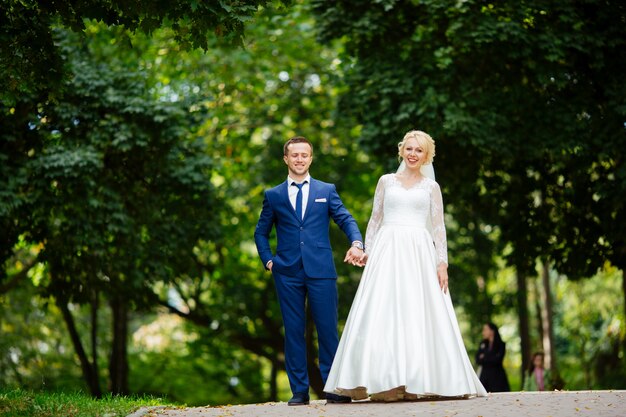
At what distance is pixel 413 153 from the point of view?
878 cm

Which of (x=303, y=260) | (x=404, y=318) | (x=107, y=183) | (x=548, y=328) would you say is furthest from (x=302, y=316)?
(x=548, y=328)

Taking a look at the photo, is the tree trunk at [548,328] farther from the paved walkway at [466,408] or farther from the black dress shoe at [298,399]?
the black dress shoe at [298,399]

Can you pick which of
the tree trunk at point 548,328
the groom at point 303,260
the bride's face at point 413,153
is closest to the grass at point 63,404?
the groom at point 303,260

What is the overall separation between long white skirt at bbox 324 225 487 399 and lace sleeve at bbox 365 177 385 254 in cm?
23

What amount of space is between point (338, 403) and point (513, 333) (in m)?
33.1

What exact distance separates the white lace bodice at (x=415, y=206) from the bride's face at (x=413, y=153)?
0.22m

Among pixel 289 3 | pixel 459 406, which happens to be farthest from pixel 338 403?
pixel 289 3

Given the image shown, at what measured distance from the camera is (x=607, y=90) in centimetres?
1541

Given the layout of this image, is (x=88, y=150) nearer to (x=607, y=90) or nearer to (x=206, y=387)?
(x=607, y=90)

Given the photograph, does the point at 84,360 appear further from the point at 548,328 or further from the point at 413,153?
the point at 413,153

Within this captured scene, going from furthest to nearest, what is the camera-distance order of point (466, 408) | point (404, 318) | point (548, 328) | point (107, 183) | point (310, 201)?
point (548, 328) → point (107, 183) → point (310, 201) → point (404, 318) → point (466, 408)

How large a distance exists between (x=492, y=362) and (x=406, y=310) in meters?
7.86

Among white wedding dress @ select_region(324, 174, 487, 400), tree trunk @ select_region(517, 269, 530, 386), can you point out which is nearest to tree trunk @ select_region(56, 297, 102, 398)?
tree trunk @ select_region(517, 269, 530, 386)

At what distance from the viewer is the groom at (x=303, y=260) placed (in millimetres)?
8539
